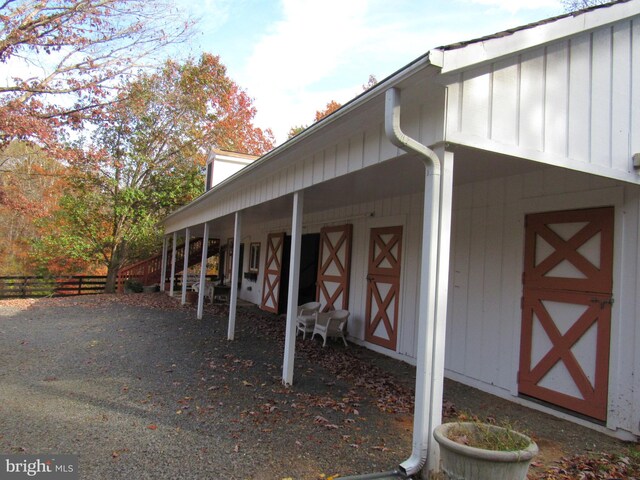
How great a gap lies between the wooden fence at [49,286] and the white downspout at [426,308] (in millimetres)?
18333

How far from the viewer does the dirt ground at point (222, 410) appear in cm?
308

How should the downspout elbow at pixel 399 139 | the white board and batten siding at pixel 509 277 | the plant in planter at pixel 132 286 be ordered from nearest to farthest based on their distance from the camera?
the downspout elbow at pixel 399 139 < the white board and batten siding at pixel 509 277 < the plant in planter at pixel 132 286

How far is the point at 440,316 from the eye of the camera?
2.82 m

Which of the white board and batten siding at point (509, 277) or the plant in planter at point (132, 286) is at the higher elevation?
the white board and batten siding at point (509, 277)

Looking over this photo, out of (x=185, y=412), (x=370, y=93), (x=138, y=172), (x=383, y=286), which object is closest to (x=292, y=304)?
(x=185, y=412)

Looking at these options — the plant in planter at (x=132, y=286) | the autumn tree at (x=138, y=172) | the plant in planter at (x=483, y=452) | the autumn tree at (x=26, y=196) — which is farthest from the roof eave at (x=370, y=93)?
the autumn tree at (x=26, y=196)

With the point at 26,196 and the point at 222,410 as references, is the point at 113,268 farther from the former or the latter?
the point at 222,410

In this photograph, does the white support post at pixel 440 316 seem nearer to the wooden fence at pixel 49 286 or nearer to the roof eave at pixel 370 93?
the roof eave at pixel 370 93

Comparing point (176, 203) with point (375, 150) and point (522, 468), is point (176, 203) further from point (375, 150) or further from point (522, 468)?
point (522, 468)

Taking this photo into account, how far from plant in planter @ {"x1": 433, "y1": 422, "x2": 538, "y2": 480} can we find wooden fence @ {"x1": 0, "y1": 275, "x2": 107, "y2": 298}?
18.6 meters

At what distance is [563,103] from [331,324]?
16.3ft

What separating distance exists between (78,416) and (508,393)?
4497mm

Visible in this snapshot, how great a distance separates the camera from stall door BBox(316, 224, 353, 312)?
25.7 ft

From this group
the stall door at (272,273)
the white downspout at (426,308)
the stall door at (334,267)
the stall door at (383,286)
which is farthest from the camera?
the stall door at (272,273)
